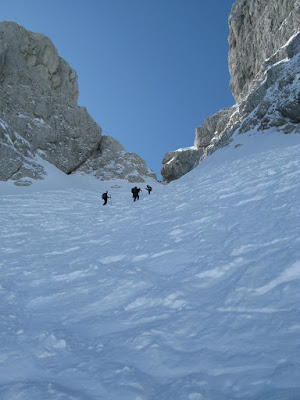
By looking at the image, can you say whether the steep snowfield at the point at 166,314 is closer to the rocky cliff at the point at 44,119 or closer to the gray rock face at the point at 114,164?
the rocky cliff at the point at 44,119

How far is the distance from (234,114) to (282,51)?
34.0 feet

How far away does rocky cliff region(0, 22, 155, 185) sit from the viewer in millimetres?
45166

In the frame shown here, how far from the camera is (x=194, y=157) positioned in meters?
61.5

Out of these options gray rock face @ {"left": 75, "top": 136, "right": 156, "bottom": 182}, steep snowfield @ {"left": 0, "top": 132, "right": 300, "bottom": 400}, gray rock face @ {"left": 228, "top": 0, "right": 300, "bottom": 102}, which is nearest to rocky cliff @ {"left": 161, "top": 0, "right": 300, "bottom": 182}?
gray rock face @ {"left": 228, "top": 0, "right": 300, "bottom": 102}

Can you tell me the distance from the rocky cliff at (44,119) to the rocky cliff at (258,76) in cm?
1679

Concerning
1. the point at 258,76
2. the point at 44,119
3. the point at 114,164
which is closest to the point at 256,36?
the point at 258,76

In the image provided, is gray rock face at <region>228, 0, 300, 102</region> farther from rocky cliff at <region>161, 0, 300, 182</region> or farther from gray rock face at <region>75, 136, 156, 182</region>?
gray rock face at <region>75, 136, 156, 182</region>

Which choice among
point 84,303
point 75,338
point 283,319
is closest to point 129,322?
point 75,338

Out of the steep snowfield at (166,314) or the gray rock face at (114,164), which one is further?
the gray rock face at (114,164)

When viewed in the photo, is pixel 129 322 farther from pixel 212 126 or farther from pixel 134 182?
pixel 212 126

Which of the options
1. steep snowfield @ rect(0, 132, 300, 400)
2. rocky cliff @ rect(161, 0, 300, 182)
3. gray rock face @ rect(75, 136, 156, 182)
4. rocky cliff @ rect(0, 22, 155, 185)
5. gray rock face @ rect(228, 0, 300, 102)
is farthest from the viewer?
gray rock face @ rect(75, 136, 156, 182)

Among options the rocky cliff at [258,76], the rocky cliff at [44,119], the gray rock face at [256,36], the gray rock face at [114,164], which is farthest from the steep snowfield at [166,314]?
the gray rock face at [114,164]

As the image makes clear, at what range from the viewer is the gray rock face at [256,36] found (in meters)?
38.9

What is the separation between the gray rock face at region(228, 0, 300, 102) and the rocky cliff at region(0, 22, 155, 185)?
28.5 metres
